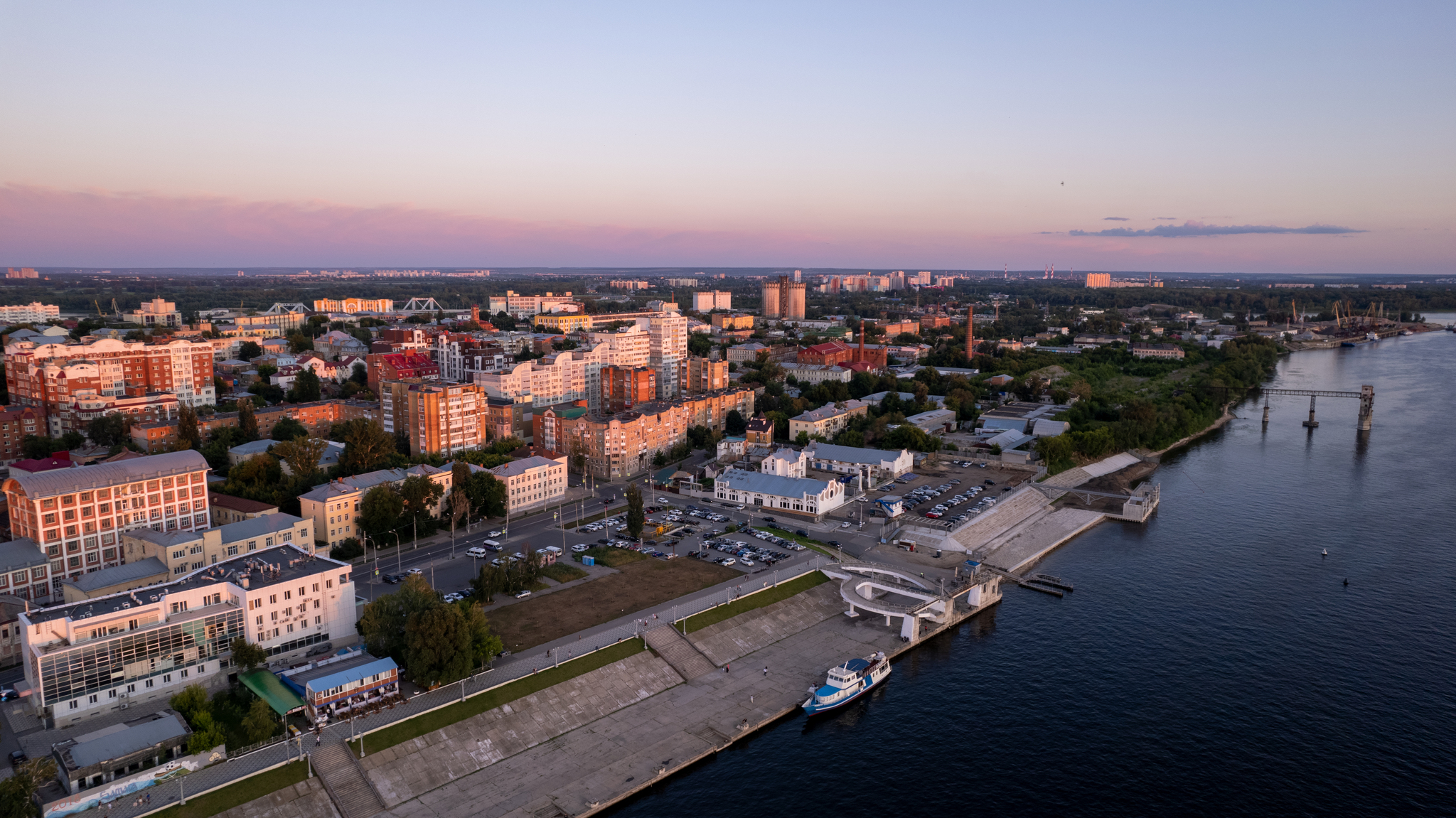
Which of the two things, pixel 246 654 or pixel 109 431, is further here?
pixel 109 431

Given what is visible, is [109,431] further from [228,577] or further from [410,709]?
[410,709]

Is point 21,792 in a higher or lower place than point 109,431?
lower

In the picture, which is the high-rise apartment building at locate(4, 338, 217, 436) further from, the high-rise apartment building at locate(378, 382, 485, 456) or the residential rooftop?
the residential rooftop

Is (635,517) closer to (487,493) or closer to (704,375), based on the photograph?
(487,493)

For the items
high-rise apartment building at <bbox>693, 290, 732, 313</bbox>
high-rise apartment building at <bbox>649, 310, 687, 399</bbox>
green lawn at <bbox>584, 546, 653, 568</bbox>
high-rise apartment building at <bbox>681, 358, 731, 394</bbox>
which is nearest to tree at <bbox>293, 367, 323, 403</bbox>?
high-rise apartment building at <bbox>649, 310, 687, 399</bbox>

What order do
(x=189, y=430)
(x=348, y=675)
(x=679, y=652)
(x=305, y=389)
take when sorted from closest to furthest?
(x=348, y=675)
(x=679, y=652)
(x=189, y=430)
(x=305, y=389)

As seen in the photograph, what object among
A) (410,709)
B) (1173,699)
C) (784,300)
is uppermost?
(784,300)

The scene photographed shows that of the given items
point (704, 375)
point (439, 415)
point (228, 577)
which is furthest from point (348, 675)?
point (704, 375)

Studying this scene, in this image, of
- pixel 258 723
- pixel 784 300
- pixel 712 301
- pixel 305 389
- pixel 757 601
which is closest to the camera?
pixel 258 723
